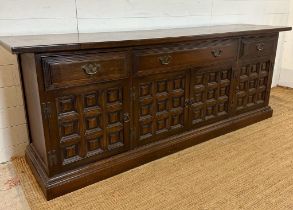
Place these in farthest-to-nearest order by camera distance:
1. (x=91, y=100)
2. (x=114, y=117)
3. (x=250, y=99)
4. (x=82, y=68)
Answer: (x=250, y=99) → (x=114, y=117) → (x=91, y=100) → (x=82, y=68)

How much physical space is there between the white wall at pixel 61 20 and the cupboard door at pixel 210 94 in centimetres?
57

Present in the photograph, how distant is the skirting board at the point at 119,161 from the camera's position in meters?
1.54

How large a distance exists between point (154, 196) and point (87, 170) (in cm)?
40

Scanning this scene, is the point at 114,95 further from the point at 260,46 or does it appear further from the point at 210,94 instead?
the point at 260,46

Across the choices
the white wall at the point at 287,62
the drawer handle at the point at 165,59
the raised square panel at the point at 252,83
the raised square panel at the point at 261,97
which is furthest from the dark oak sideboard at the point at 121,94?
the white wall at the point at 287,62

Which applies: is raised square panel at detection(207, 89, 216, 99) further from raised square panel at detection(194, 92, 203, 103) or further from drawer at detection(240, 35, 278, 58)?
drawer at detection(240, 35, 278, 58)

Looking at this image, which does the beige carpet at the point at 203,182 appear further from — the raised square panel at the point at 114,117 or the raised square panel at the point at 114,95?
the raised square panel at the point at 114,95

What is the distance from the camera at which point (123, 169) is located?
1.76 metres

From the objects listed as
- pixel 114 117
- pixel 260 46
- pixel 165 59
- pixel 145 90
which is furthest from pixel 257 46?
pixel 114 117

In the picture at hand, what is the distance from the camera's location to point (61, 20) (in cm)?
181

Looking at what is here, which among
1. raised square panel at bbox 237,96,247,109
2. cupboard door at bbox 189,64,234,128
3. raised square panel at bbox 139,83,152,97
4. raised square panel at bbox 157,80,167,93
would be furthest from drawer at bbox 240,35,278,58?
raised square panel at bbox 139,83,152,97

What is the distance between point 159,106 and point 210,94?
47 centimetres

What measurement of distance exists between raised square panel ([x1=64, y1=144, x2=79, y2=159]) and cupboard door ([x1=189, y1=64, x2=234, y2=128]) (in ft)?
2.74

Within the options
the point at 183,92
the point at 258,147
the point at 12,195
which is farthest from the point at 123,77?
the point at 258,147
